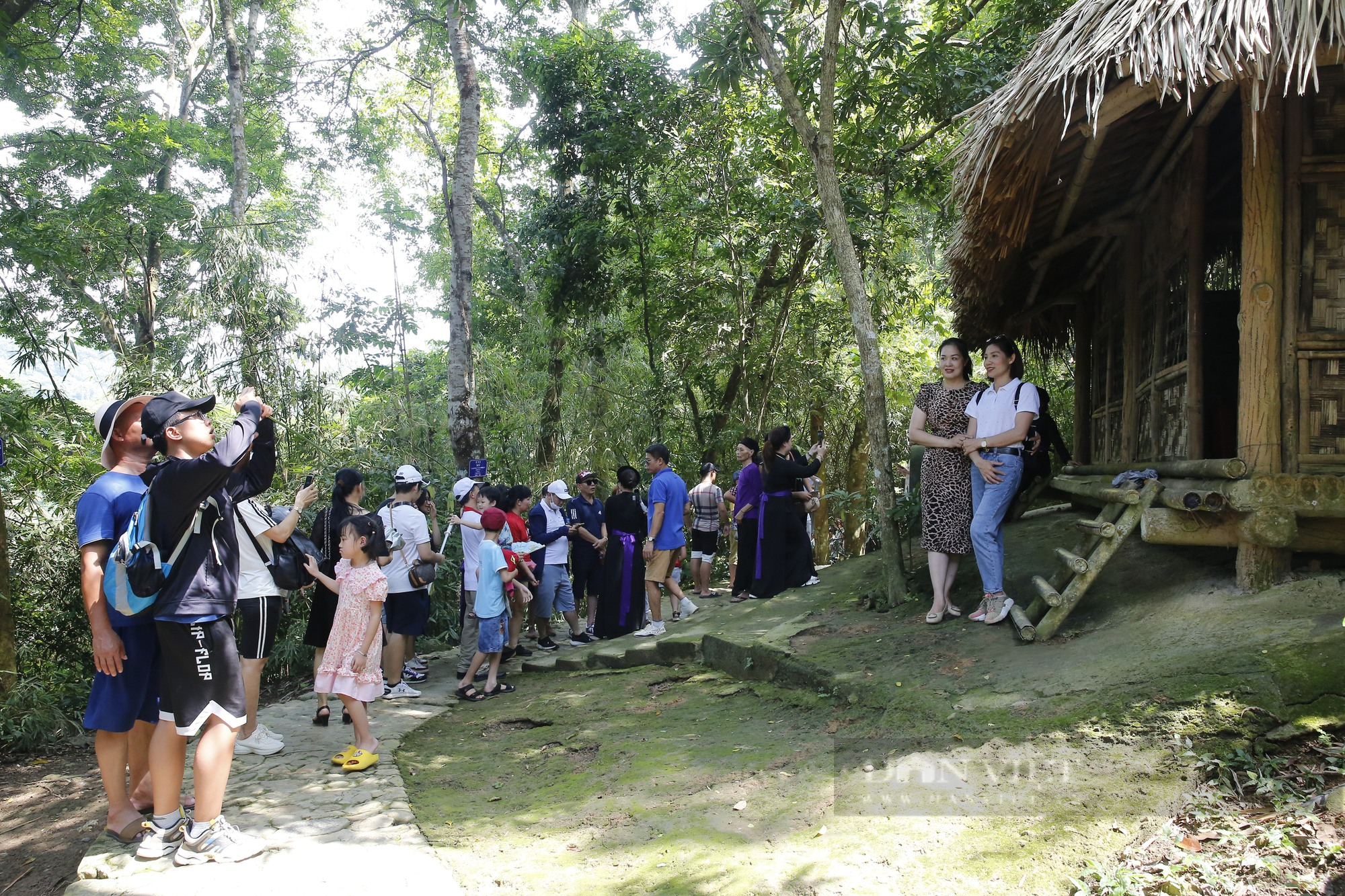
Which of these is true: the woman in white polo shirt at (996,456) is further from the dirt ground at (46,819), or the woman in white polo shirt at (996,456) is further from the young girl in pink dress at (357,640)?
the dirt ground at (46,819)

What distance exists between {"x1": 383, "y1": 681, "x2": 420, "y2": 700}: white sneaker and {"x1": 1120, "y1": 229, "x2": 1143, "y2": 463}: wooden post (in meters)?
5.76

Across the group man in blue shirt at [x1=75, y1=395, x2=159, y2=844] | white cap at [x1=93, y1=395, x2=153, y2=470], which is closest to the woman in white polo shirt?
man in blue shirt at [x1=75, y1=395, x2=159, y2=844]

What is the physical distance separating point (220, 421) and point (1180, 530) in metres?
8.09

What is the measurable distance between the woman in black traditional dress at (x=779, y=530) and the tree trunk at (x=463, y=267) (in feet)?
11.1

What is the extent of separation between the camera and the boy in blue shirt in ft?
20.9

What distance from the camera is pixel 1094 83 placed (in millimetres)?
4555

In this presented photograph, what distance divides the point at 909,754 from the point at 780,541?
440 cm

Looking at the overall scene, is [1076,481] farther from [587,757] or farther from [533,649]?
[533,649]

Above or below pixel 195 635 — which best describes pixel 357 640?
below

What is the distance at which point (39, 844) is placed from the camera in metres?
4.54

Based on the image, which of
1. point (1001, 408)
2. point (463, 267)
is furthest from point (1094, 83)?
point (463, 267)

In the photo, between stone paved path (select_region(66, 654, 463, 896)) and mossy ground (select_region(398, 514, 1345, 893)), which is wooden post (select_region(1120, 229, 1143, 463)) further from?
stone paved path (select_region(66, 654, 463, 896))

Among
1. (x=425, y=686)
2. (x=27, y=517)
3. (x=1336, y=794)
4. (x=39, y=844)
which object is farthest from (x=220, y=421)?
(x=1336, y=794)

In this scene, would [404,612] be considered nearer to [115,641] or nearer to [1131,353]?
[115,641]
